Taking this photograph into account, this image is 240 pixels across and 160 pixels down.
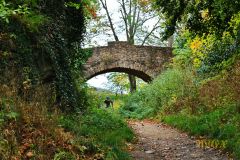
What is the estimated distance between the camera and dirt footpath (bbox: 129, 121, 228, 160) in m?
7.76

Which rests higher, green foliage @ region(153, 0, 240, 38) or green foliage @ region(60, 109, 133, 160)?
green foliage @ region(153, 0, 240, 38)

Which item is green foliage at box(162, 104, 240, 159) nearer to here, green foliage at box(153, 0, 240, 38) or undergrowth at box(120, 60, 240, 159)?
undergrowth at box(120, 60, 240, 159)

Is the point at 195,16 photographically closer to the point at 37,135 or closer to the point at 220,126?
the point at 220,126

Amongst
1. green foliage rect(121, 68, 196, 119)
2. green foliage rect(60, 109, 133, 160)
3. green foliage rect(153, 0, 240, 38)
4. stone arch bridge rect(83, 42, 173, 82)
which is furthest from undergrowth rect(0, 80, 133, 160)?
stone arch bridge rect(83, 42, 173, 82)

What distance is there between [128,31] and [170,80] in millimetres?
14042

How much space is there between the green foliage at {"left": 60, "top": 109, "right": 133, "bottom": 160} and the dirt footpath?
45 cm

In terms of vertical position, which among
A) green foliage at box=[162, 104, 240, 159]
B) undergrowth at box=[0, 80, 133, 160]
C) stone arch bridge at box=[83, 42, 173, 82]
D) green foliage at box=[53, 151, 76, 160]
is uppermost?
stone arch bridge at box=[83, 42, 173, 82]

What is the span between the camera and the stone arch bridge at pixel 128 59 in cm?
2339

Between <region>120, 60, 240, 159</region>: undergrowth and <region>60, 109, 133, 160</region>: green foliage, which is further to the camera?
<region>120, 60, 240, 159</region>: undergrowth

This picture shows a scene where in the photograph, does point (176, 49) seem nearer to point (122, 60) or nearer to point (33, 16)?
point (122, 60)

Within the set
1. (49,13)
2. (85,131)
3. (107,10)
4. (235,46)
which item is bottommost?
(85,131)

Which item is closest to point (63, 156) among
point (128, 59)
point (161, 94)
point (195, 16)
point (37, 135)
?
point (37, 135)

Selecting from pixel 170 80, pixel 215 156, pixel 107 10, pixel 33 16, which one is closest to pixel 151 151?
pixel 215 156

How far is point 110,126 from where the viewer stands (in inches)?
381
